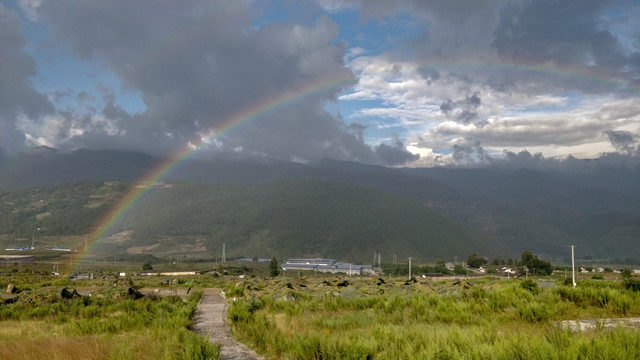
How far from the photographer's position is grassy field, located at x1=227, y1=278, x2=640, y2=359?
718cm

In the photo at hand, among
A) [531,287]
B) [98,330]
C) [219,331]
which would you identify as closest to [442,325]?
[531,287]

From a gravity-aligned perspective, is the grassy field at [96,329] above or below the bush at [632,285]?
below

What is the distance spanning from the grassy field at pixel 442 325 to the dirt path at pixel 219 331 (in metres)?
0.36

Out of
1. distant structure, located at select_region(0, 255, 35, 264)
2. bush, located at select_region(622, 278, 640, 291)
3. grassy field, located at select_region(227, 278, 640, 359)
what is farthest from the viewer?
distant structure, located at select_region(0, 255, 35, 264)

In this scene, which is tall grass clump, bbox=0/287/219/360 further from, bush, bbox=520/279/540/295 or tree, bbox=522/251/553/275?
tree, bbox=522/251/553/275

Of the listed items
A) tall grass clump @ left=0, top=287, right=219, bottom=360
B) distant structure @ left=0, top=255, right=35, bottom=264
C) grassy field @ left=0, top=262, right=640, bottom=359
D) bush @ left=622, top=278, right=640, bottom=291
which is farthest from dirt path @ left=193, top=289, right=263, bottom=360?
distant structure @ left=0, top=255, right=35, bottom=264

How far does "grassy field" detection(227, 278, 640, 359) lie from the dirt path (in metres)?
0.36

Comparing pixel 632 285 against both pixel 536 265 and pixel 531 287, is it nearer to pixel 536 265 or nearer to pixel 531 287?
pixel 531 287

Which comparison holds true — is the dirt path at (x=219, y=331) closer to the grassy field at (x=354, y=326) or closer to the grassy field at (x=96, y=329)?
the grassy field at (x=354, y=326)

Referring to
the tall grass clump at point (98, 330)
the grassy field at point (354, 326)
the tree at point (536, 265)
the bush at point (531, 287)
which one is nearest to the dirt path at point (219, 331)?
the grassy field at point (354, 326)

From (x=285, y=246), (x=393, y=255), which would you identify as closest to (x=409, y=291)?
(x=393, y=255)

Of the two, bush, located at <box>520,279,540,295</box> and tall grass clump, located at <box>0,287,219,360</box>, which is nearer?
tall grass clump, located at <box>0,287,219,360</box>

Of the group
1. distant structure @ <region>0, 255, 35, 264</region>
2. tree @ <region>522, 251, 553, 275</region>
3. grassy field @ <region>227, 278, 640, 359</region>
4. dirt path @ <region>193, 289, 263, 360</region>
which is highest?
grassy field @ <region>227, 278, 640, 359</region>

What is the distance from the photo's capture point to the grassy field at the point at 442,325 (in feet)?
23.6
